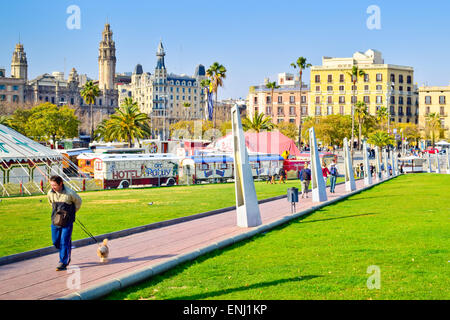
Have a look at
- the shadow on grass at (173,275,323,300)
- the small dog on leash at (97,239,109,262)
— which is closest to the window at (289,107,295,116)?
the small dog on leash at (97,239,109,262)

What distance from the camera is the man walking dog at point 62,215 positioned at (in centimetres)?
976

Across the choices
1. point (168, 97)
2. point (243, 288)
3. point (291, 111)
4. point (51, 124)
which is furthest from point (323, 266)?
point (168, 97)

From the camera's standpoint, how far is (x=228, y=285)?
859 cm

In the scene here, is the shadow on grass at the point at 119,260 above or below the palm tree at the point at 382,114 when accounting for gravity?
below

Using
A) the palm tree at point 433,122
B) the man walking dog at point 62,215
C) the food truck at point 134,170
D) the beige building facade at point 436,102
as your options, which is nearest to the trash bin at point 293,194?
the man walking dog at point 62,215

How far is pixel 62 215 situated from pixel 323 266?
489 centimetres

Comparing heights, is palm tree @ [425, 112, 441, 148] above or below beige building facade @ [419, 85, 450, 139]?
below

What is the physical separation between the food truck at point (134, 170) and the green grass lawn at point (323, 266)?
27538 millimetres

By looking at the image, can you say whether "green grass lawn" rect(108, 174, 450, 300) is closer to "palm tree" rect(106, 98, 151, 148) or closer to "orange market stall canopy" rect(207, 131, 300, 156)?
"orange market stall canopy" rect(207, 131, 300, 156)

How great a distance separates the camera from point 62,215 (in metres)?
9.73

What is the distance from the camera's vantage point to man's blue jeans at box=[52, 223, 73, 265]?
9.84m

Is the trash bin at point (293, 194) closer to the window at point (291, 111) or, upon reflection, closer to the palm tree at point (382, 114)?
the palm tree at point (382, 114)

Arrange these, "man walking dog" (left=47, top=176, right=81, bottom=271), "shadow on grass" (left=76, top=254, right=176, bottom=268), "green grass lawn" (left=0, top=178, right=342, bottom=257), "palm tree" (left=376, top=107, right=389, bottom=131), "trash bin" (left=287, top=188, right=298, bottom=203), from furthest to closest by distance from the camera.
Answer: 1. "palm tree" (left=376, top=107, right=389, bottom=131)
2. "trash bin" (left=287, top=188, right=298, bottom=203)
3. "green grass lawn" (left=0, top=178, right=342, bottom=257)
4. "shadow on grass" (left=76, top=254, right=176, bottom=268)
5. "man walking dog" (left=47, top=176, right=81, bottom=271)
